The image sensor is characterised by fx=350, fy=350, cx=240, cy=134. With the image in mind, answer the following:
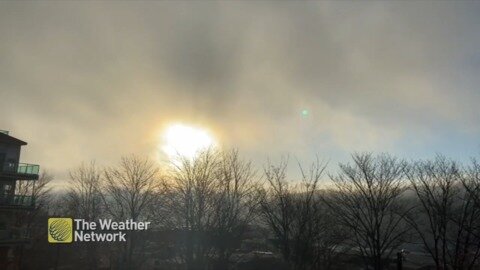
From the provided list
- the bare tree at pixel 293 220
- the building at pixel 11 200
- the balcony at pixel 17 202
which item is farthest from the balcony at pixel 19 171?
the bare tree at pixel 293 220

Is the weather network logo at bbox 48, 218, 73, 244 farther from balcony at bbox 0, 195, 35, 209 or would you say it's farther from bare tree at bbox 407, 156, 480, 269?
bare tree at bbox 407, 156, 480, 269

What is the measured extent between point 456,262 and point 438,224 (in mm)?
3487

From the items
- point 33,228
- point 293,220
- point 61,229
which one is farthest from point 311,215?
point 33,228

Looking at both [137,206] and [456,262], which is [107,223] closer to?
[137,206]

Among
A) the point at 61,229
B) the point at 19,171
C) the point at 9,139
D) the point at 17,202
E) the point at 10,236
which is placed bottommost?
the point at 10,236

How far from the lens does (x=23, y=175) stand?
37.7 meters

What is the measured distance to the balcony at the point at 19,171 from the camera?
36.7 m

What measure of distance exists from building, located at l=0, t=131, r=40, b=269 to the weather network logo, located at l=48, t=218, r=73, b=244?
293 cm

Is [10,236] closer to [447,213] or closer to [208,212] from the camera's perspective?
[208,212]

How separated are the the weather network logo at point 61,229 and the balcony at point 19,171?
656cm

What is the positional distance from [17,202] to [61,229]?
5849 mm

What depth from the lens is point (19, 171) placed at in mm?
37781

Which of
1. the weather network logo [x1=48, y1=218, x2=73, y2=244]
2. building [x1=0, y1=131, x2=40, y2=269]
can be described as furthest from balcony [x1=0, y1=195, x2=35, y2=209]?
the weather network logo [x1=48, y1=218, x2=73, y2=244]

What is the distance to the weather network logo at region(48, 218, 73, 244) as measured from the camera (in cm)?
3523
